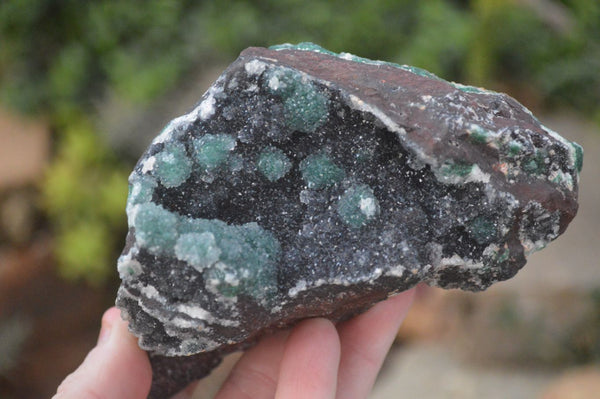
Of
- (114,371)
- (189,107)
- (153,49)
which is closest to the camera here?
(114,371)

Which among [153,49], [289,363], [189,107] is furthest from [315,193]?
[153,49]

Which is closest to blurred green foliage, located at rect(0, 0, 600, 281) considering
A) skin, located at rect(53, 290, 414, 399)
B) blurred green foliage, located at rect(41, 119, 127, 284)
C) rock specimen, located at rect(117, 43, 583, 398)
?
blurred green foliage, located at rect(41, 119, 127, 284)

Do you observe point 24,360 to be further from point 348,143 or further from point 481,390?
point 348,143

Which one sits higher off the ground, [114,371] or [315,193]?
[315,193]

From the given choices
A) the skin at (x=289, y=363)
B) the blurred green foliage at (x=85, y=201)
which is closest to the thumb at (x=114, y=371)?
the skin at (x=289, y=363)

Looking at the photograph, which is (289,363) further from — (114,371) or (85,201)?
(85,201)

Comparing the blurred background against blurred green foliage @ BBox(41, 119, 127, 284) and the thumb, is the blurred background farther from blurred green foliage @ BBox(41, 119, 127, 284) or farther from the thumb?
the thumb

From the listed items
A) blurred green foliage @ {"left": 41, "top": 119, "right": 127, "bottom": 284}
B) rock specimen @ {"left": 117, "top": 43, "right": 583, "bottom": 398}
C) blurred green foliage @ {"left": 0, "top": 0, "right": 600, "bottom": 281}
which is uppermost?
rock specimen @ {"left": 117, "top": 43, "right": 583, "bottom": 398}
